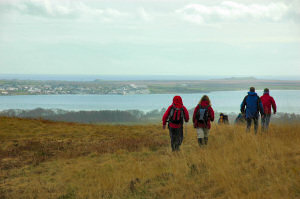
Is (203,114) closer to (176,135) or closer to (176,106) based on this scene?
(176,106)

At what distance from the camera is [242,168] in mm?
7219

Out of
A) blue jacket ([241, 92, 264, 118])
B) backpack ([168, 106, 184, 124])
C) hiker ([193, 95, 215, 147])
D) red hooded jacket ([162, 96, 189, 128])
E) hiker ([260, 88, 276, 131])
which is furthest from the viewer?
hiker ([260, 88, 276, 131])

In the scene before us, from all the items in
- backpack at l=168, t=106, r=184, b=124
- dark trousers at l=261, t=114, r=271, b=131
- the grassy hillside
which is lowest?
the grassy hillside

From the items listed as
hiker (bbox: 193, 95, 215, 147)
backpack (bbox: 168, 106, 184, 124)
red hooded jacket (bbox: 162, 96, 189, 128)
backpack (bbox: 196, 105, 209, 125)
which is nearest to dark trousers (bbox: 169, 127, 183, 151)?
red hooded jacket (bbox: 162, 96, 189, 128)

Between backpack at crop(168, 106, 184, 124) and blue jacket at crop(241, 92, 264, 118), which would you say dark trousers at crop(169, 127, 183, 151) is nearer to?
backpack at crop(168, 106, 184, 124)

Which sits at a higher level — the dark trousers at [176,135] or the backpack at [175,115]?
the backpack at [175,115]

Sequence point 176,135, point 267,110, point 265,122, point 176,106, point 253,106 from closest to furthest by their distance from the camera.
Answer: point 176,106, point 176,135, point 253,106, point 267,110, point 265,122

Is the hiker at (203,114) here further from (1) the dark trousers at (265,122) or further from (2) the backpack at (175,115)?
(1) the dark trousers at (265,122)

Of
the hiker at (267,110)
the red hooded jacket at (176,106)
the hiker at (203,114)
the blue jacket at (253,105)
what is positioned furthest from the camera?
the hiker at (267,110)

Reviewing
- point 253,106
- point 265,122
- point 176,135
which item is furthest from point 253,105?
point 176,135

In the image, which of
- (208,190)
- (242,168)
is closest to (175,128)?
(242,168)

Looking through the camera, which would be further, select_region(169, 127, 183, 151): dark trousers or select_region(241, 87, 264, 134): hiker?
select_region(241, 87, 264, 134): hiker

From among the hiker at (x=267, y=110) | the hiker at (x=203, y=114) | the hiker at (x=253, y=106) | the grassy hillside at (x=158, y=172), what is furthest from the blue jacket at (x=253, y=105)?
the hiker at (x=203, y=114)

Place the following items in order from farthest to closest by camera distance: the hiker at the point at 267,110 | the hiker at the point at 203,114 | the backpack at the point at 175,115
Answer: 1. the hiker at the point at 267,110
2. the hiker at the point at 203,114
3. the backpack at the point at 175,115
